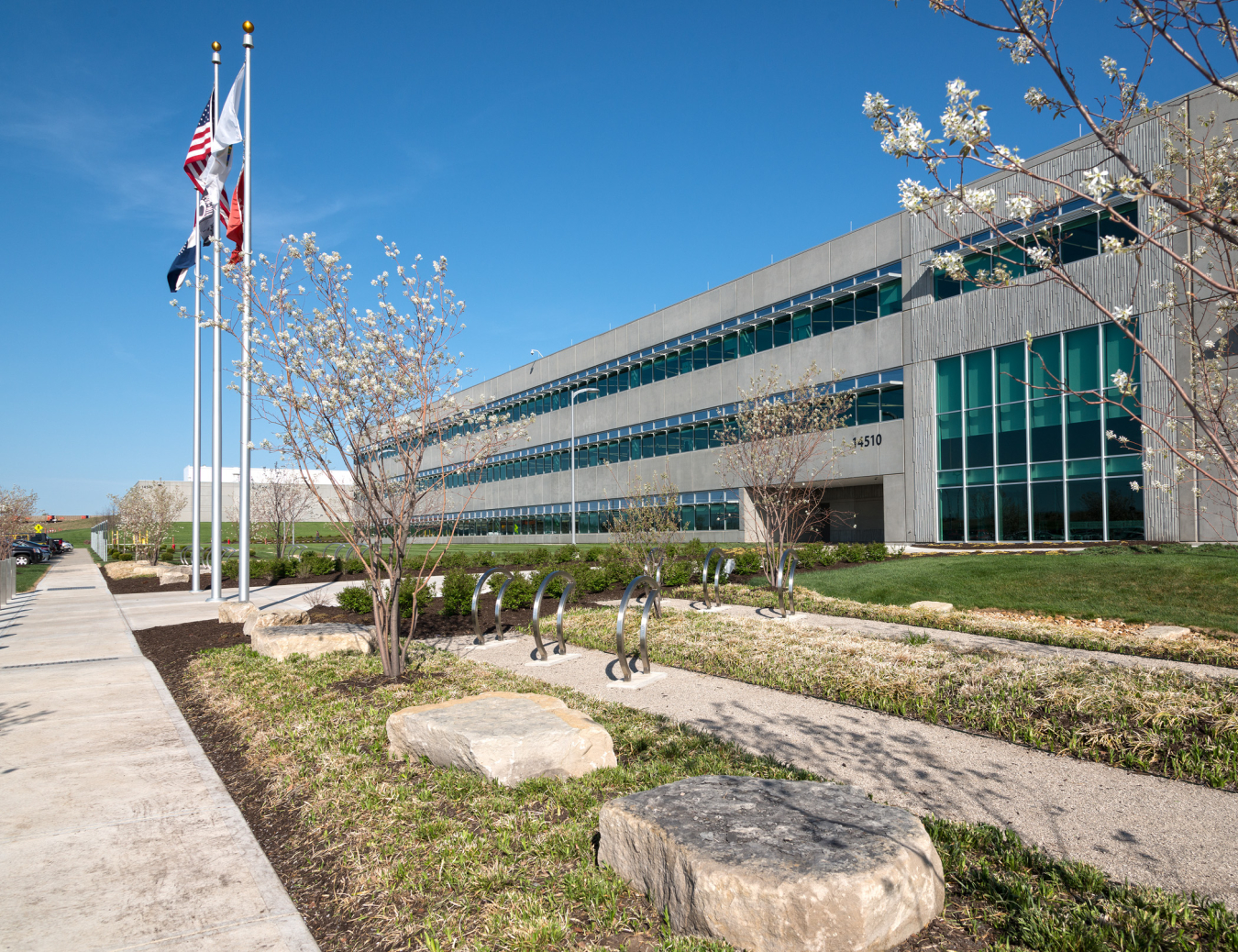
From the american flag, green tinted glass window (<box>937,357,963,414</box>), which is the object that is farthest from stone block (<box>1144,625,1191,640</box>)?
the american flag

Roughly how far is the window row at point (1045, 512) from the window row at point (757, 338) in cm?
809

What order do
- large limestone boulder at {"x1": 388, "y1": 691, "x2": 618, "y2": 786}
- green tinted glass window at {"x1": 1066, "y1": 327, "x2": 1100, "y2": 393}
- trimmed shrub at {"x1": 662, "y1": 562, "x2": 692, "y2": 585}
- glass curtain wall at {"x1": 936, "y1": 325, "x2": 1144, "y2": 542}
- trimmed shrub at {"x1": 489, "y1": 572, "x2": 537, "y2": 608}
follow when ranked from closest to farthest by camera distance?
large limestone boulder at {"x1": 388, "y1": 691, "x2": 618, "y2": 786} < trimmed shrub at {"x1": 489, "y1": 572, "x2": 537, "y2": 608} < trimmed shrub at {"x1": 662, "y1": 562, "x2": 692, "y2": 585} < glass curtain wall at {"x1": 936, "y1": 325, "x2": 1144, "y2": 542} < green tinted glass window at {"x1": 1066, "y1": 327, "x2": 1100, "y2": 393}

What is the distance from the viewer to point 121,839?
436cm

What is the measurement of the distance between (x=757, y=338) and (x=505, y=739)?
32.8 meters

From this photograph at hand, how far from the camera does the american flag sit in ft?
55.0

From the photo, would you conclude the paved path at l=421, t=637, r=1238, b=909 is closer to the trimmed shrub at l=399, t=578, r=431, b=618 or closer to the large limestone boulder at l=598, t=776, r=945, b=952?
the large limestone boulder at l=598, t=776, r=945, b=952

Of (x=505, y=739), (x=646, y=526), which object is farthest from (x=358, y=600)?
(x=505, y=739)

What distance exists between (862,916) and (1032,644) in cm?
800

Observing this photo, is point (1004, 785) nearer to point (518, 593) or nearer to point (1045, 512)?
point (518, 593)

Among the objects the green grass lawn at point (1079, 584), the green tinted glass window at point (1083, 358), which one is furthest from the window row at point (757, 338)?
the green grass lawn at point (1079, 584)

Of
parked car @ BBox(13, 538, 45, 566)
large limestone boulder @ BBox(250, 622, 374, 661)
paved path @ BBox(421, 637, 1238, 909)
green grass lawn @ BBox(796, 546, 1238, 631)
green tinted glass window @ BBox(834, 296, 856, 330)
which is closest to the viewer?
paved path @ BBox(421, 637, 1238, 909)

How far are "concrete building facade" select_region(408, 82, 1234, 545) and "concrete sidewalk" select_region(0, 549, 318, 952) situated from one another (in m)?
3.84

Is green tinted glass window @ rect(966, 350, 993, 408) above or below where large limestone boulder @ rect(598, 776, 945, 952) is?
above

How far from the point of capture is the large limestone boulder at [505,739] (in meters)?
4.86
